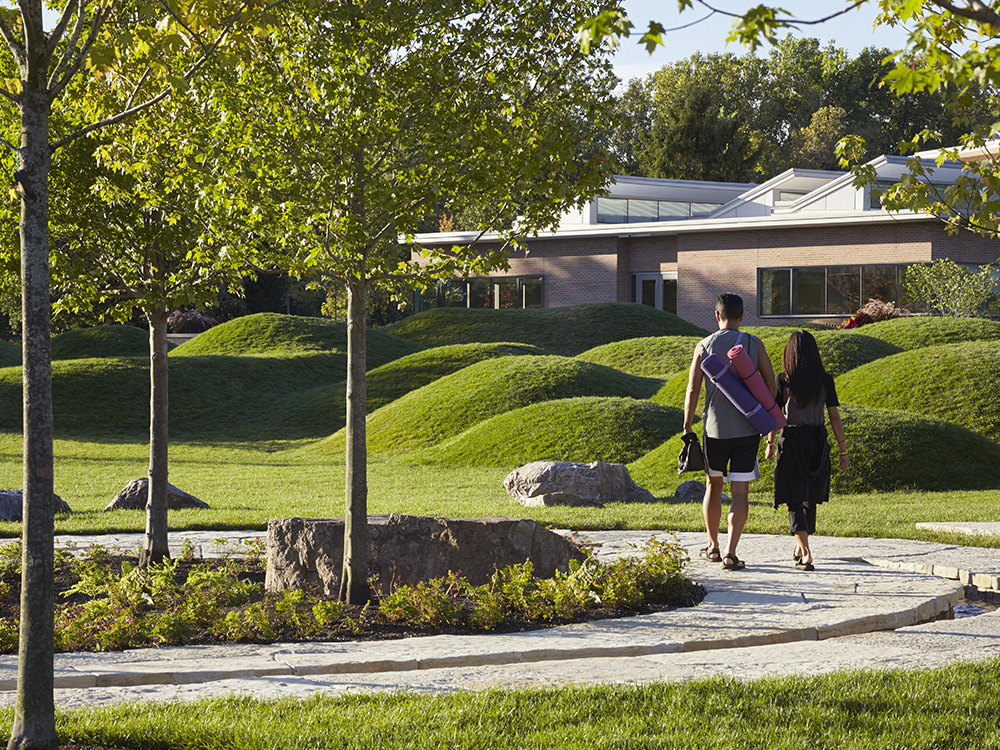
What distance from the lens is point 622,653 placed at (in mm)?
5824

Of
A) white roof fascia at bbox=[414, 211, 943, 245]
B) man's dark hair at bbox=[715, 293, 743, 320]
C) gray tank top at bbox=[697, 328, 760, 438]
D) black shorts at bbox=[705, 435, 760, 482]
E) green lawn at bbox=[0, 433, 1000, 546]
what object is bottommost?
green lawn at bbox=[0, 433, 1000, 546]

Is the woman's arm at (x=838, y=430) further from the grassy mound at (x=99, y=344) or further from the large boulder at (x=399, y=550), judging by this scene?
the grassy mound at (x=99, y=344)

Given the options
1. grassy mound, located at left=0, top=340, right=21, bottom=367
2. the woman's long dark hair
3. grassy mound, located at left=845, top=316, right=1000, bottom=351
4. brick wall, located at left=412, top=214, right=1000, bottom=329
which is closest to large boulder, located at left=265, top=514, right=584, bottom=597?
the woman's long dark hair

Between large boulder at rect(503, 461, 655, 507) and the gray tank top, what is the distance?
5.34m

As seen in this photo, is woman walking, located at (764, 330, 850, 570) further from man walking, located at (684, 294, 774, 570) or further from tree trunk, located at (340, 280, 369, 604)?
tree trunk, located at (340, 280, 369, 604)

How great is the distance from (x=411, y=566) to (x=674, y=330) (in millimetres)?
28938

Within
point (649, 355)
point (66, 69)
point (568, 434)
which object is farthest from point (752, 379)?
point (649, 355)

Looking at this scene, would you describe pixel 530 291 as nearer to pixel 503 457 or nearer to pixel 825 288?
pixel 825 288

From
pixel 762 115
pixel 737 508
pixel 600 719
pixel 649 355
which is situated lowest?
pixel 600 719

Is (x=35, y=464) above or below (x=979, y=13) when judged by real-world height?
below

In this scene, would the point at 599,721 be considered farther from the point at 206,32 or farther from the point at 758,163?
the point at 758,163

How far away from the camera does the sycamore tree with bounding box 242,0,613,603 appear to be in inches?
255

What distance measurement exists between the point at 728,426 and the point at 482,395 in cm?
1460

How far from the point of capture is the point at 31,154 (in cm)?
402
